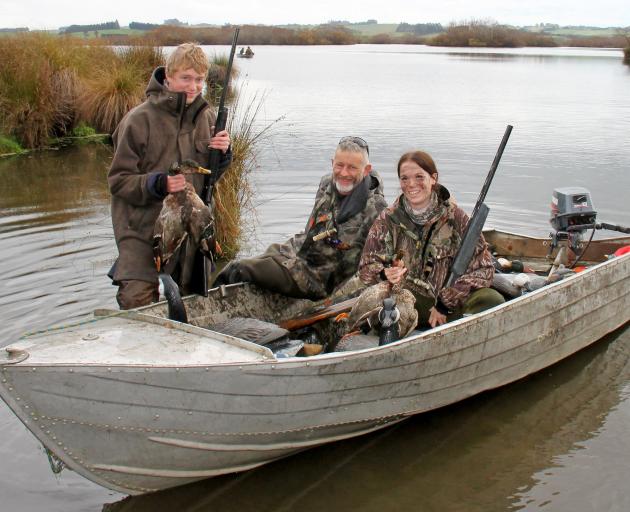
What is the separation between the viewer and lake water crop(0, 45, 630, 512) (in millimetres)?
4410

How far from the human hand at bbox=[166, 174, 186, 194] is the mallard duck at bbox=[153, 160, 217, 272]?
54 mm

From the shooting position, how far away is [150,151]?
5.11 meters

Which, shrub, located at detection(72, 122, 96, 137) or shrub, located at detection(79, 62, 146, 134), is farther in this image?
shrub, located at detection(72, 122, 96, 137)

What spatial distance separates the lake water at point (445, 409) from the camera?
4.41 metres

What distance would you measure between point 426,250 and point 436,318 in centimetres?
44

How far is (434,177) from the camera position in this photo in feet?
16.6

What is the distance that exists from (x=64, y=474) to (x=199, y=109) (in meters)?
2.34

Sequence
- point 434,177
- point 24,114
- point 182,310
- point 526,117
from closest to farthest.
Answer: point 182,310, point 434,177, point 24,114, point 526,117

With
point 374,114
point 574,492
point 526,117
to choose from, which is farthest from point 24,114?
point 574,492

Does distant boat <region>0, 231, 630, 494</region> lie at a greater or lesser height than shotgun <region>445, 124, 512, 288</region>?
lesser

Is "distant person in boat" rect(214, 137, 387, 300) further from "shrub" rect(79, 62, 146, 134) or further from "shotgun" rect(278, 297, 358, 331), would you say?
A: "shrub" rect(79, 62, 146, 134)

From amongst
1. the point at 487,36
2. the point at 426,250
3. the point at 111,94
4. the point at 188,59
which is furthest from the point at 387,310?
the point at 487,36

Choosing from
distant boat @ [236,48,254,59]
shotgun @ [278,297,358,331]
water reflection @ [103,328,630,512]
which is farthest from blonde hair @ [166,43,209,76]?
distant boat @ [236,48,254,59]

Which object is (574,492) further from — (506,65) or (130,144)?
(506,65)
